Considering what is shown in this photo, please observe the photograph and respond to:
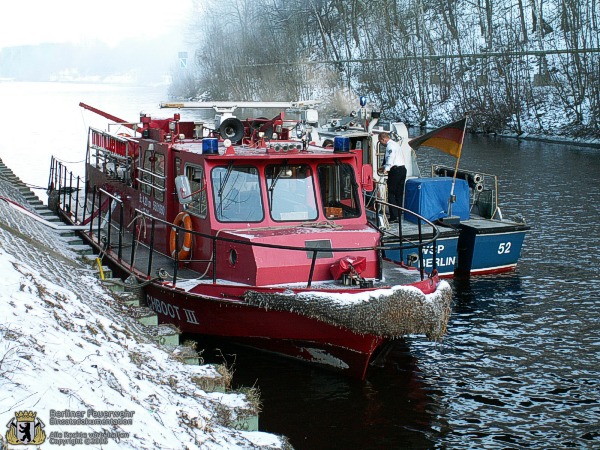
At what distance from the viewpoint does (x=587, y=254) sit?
2058cm

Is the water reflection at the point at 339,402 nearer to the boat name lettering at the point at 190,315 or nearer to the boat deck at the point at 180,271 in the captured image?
the boat name lettering at the point at 190,315

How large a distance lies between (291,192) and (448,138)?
6.80 meters

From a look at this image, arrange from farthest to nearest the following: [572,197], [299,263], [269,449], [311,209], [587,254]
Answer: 1. [572,197]
2. [587,254]
3. [311,209]
4. [299,263]
5. [269,449]

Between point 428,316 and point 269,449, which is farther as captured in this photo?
point 428,316

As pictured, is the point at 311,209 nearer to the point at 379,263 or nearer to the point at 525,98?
the point at 379,263

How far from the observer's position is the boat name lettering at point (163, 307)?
13.6 meters

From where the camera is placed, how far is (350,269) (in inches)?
492

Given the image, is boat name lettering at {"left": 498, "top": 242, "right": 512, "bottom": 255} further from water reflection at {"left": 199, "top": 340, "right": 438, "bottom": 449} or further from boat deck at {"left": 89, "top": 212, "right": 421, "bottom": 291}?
water reflection at {"left": 199, "top": 340, "right": 438, "bottom": 449}

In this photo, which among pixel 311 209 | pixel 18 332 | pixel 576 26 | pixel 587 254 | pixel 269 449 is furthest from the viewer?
pixel 576 26

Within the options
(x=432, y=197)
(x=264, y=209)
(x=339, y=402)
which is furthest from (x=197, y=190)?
(x=432, y=197)

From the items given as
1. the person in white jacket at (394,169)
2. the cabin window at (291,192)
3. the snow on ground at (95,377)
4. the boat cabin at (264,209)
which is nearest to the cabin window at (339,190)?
the boat cabin at (264,209)

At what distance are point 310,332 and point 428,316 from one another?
174cm

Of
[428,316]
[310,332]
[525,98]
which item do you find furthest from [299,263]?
[525,98]

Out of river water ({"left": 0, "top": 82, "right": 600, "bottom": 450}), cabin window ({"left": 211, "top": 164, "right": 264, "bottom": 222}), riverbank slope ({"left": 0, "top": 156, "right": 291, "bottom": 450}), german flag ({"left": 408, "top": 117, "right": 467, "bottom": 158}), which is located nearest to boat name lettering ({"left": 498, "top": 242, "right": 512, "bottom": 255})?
river water ({"left": 0, "top": 82, "right": 600, "bottom": 450})
